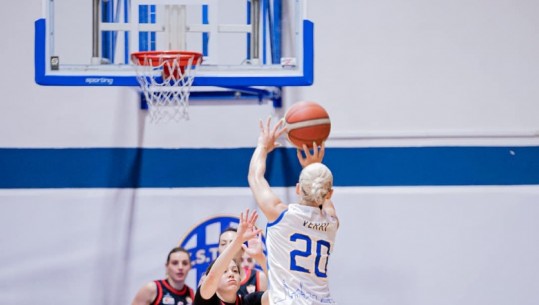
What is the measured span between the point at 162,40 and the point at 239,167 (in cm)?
146

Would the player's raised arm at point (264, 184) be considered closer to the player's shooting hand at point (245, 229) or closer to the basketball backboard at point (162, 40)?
the player's shooting hand at point (245, 229)

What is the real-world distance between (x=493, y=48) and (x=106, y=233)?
322 cm

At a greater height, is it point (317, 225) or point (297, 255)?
point (317, 225)

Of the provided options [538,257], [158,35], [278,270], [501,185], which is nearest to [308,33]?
[158,35]

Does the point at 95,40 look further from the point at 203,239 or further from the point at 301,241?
the point at 301,241

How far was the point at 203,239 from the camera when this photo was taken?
6.40 m

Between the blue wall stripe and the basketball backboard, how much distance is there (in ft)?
3.29

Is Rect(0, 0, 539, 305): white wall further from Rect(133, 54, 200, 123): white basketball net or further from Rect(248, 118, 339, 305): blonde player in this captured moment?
Rect(248, 118, 339, 305): blonde player

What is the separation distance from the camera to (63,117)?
6.51 metres

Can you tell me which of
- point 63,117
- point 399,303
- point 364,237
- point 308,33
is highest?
point 308,33

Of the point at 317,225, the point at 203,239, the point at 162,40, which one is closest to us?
the point at 317,225

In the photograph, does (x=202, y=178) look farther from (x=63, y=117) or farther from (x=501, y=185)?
(x=501, y=185)

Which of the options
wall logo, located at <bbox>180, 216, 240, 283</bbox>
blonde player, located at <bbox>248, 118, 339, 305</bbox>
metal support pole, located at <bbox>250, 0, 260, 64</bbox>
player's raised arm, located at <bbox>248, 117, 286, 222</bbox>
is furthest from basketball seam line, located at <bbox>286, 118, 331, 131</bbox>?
wall logo, located at <bbox>180, 216, 240, 283</bbox>

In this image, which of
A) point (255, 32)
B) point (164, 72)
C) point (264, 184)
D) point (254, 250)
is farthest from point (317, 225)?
point (255, 32)
